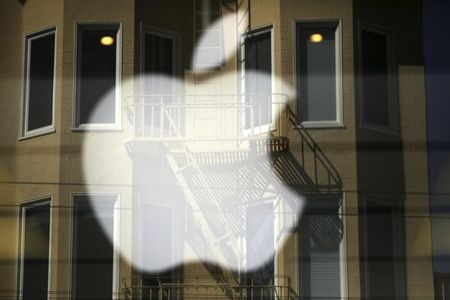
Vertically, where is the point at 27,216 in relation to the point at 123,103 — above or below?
below

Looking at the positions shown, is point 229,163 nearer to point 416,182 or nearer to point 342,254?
point 342,254

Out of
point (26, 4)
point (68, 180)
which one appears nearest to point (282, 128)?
point (68, 180)

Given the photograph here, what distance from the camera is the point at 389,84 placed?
6.81 metres

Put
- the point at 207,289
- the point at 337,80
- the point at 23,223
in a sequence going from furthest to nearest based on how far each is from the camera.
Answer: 1. the point at 337,80
2. the point at 23,223
3. the point at 207,289

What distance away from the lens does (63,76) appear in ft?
22.5

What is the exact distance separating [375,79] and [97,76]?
5.90 ft

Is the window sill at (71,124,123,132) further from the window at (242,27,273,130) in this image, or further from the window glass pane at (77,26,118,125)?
the window at (242,27,273,130)

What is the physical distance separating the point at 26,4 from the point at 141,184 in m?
1.46

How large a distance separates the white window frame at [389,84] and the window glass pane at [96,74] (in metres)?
1.59

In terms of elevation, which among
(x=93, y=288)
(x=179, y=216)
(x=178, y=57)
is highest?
(x=178, y=57)

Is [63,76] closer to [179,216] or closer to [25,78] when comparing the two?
[25,78]

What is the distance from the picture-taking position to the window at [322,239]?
662 centimetres

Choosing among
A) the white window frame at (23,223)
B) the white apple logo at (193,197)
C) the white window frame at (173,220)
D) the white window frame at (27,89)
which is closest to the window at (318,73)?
the white apple logo at (193,197)

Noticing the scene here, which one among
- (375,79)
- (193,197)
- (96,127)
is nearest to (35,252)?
(96,127)
